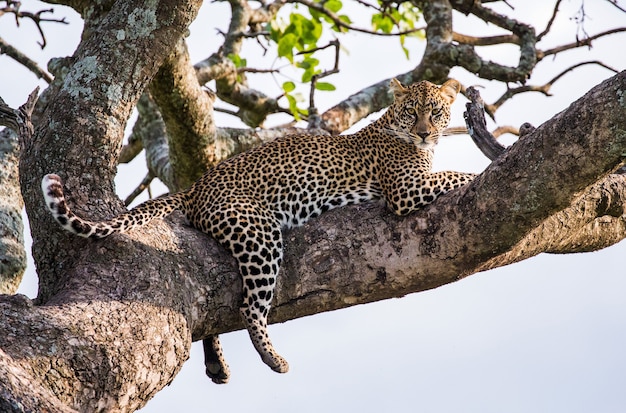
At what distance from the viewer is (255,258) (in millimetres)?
6691

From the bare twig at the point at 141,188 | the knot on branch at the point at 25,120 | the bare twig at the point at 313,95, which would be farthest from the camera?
the bare twig at the point at 141,188

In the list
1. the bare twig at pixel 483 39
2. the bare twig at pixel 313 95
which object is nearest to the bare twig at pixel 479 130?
the bare twig at pixel 313 95

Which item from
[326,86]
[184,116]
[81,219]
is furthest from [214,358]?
[326,86]

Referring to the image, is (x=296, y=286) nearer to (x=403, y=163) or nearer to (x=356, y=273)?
(x=356, y=273)

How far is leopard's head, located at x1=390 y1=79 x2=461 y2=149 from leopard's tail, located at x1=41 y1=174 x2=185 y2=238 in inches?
104

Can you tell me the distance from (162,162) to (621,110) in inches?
236

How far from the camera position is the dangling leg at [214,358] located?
7.12 meters

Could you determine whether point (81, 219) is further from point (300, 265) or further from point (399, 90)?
point (399, 90)

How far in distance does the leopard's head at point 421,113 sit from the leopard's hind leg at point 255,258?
1867mm

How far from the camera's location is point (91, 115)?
6367 millimetres

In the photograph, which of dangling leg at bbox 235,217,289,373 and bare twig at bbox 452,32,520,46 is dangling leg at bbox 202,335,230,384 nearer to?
dangling leg at bbox 235,217,289,373

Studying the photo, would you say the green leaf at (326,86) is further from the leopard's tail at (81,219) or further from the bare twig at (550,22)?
the leopard's tail at (81,219)

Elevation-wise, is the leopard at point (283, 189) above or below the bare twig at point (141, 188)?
above

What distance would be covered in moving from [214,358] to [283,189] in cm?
146
